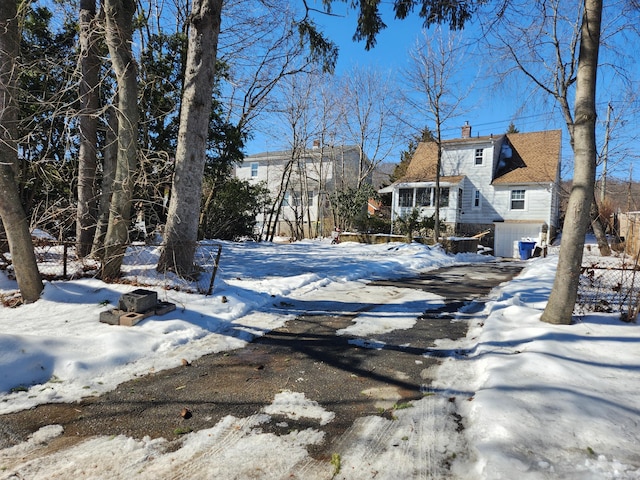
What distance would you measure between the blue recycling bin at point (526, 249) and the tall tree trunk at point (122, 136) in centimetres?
1840

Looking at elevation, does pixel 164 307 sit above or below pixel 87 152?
below

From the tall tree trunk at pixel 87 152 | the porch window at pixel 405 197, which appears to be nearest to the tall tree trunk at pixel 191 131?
the tall tree trunk at pixel 87 152

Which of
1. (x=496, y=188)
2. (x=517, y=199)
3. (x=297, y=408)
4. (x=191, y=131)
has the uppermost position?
(x=496, y=188)

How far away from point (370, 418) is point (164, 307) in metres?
3.15

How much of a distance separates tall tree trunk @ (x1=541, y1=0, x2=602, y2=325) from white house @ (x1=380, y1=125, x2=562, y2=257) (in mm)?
18112

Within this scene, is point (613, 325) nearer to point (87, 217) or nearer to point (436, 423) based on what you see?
point (436, 423)

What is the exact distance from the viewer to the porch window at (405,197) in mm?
24766

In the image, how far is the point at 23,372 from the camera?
3.18 metres

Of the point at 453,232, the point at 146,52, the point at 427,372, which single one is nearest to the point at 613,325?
the point at 427,372

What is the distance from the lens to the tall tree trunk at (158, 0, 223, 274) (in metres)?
5.91

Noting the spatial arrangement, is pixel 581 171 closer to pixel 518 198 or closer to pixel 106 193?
pixel 106 193

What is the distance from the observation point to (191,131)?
234 inches

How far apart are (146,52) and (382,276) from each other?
9061mm

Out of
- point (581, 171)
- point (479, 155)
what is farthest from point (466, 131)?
point (581, 171)
